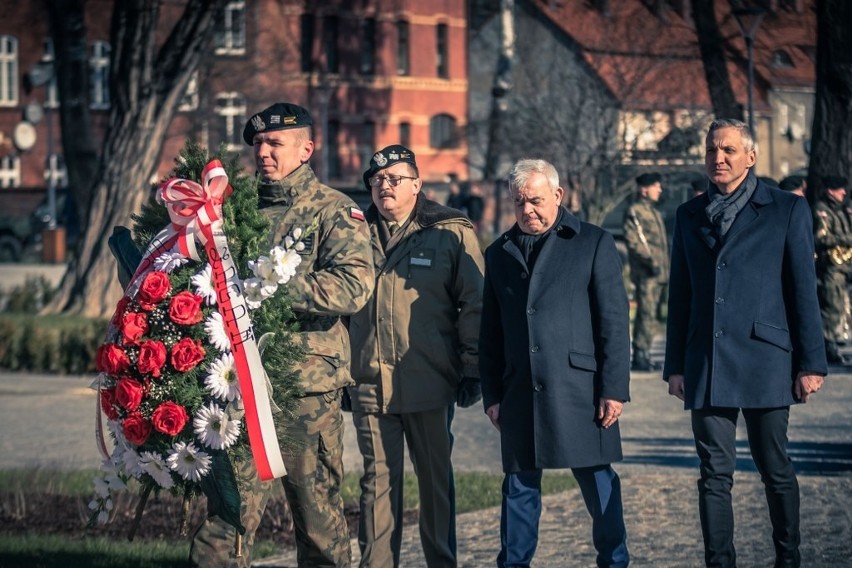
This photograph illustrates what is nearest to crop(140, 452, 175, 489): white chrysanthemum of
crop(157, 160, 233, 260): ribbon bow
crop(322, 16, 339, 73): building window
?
crop(157, 160, 233, 260): ribbon bow

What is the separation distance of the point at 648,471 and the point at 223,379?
15.5 feet

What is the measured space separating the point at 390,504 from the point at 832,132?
10.3 meters

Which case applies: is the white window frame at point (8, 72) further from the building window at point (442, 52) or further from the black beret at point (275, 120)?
the black beret at point (275, 120)

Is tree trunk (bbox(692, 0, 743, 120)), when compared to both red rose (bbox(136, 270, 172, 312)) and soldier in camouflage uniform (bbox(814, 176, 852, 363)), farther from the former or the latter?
red rose (bbox(136, 270, 172, 312))

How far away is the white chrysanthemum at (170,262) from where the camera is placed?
5516 millimetres

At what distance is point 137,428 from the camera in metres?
5.28

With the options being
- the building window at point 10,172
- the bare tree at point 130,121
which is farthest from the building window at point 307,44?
the bare tree at point 130,121

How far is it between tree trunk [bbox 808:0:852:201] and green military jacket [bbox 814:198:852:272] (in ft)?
1.15

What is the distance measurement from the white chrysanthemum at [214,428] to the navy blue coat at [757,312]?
2080 millimetres

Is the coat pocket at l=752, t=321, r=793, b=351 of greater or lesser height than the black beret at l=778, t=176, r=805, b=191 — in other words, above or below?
below

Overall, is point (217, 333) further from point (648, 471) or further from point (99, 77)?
point (99, 77)

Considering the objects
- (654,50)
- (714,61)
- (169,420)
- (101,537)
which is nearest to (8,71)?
(654,50)

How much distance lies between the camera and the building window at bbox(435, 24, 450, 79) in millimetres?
63000

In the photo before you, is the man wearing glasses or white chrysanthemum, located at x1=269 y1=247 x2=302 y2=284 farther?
the man wearing glasses
